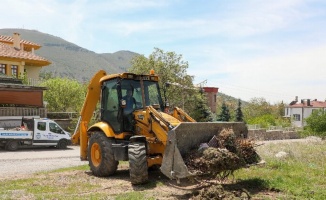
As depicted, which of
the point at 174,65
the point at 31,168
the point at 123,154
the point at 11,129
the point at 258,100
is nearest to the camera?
the point at 123,154

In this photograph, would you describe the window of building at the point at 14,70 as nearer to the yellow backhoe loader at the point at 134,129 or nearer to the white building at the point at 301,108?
the yellow backhoe loader at the point at 134,129

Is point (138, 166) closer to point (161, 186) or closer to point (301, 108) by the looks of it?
point (161, 186)

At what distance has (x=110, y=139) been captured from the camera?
11617 millimetres

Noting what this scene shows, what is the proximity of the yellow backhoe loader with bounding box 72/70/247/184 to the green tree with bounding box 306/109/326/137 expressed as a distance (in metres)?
27.4

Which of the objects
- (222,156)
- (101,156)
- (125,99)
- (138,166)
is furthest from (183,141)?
(101,156)

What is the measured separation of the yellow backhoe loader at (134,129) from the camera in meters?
9.67

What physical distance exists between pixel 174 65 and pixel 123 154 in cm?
2621

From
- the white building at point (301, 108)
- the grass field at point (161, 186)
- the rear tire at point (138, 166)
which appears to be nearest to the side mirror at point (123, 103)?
the rear tire at point (138, 166)

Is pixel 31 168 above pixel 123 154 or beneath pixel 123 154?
beneath

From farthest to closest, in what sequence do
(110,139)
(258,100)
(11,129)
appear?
1. (258,100)
2. (11,129)
3. (110,139)

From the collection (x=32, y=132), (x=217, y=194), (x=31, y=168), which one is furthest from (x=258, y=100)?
(x=217, y=194)

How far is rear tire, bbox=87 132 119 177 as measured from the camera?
11375mm

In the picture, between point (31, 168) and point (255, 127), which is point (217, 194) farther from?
point (255, 127)

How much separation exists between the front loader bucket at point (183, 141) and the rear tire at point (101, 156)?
2.80m
